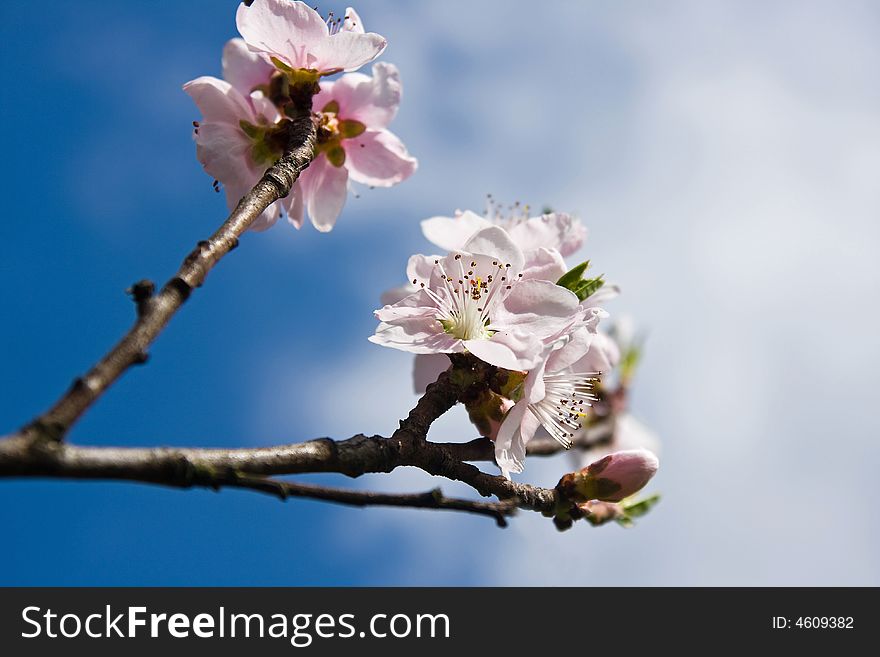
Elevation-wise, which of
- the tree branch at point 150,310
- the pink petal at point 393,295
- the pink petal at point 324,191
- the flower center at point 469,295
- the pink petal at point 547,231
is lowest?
the tree branch at point 150,310

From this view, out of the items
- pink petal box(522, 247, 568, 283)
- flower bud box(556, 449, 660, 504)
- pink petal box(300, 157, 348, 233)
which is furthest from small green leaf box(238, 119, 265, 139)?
flower bud box(556, 449, 660, 504)

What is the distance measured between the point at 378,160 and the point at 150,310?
1.70 meters

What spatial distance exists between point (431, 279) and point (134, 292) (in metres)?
1.04

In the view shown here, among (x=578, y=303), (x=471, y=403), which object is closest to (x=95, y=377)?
(x=471, y=403)

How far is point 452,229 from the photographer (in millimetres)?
2559

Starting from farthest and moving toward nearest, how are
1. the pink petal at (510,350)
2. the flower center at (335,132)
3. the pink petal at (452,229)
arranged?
the flower center at (335,132) < the pink petal at (452,229) < the pink petal at (510,350)

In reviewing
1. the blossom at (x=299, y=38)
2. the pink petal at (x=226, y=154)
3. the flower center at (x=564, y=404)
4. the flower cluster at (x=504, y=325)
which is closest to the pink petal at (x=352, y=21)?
the blossom at (x=299, y=38)

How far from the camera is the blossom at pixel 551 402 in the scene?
2.05 m

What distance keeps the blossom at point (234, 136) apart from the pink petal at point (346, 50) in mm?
268

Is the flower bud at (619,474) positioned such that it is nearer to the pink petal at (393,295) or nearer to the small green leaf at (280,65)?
the pink petal at (393,295)

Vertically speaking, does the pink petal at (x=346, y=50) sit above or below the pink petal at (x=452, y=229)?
above

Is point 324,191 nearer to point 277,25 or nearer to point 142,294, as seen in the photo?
point 277,25

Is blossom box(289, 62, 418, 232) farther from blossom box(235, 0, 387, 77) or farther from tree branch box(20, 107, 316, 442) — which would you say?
tree branch box(20, 107, 316, 442)

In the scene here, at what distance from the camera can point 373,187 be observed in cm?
297
